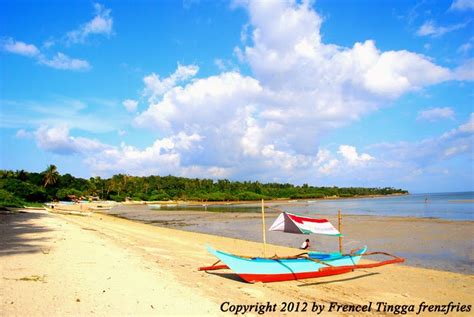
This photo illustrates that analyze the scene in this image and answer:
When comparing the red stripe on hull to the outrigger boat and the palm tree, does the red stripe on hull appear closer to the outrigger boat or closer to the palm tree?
the outrigger boat

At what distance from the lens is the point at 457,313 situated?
9.24m

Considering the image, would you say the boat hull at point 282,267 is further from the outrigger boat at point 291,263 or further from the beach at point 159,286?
the beach at point 159,286

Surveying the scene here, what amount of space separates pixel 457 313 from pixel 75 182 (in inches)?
4693

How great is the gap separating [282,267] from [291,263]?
43 cm

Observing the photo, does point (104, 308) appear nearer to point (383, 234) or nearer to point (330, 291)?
point (330, 291)

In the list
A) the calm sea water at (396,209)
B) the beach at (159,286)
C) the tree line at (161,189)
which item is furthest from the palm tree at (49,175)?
the beach at (159,286)

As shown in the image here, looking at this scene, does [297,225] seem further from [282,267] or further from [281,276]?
[281,276]

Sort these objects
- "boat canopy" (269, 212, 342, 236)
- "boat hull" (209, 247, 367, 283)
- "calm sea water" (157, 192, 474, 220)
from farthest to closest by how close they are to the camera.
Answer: "calm sea water" (157, 192, 474, 220) → "boat canopy" (269, 212, 342, 236) → "boat hull" (209, 247, 367, 283)

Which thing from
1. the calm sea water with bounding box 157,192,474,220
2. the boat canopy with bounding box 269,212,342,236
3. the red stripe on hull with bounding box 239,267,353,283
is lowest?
the calm sea water with bounding box 157,192,474,220

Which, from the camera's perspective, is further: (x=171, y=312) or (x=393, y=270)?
(x=393, y=270)

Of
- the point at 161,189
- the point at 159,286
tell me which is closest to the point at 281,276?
the point at 159,286

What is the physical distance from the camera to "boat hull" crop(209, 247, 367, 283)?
1065 centimetres

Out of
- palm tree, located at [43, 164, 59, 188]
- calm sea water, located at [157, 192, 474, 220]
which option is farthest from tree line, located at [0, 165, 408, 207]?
calm sea water, located at [157, 192, 474, 220]

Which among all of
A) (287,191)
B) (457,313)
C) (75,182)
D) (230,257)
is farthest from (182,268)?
(287,191)
